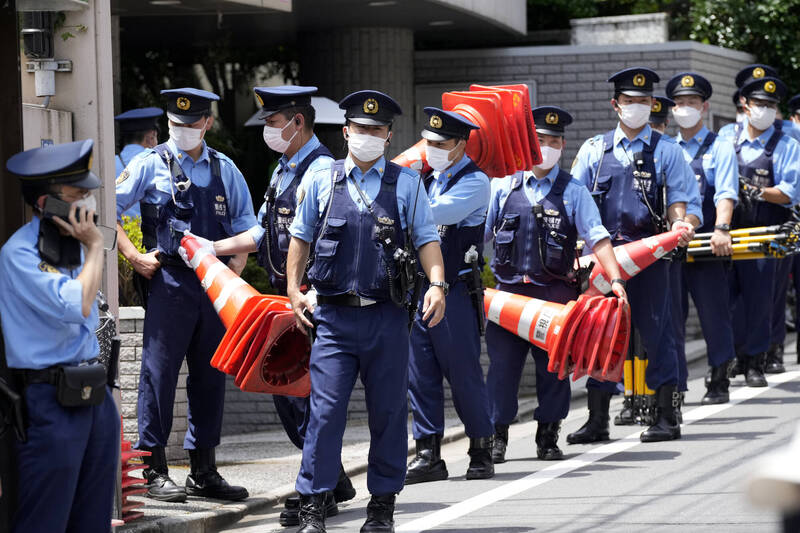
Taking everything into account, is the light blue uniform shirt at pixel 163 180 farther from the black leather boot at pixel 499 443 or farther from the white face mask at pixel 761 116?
the white face mask at pixel 761 116

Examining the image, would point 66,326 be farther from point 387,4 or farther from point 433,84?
point 433,84

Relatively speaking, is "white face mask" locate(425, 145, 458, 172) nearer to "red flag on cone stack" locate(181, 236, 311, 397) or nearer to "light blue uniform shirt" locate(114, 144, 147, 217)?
"red flag on cone stack" locate(181, 236, 311, 397)

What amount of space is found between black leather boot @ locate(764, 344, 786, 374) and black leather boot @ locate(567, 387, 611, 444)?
3864mm

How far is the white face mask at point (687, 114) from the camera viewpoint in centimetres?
1159

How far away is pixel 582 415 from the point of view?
39.3ft

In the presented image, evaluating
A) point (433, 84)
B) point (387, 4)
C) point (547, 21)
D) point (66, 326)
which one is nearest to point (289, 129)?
point (66, 326)

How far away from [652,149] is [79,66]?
14.2 feet

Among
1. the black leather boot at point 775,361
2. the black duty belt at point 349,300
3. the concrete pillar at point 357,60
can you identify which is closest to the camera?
the black duty belt at point 349,300

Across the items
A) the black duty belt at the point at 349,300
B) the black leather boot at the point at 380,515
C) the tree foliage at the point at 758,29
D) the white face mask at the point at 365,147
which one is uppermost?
the tree foliage at the point at 758,29

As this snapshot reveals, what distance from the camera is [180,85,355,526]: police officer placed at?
8.14 metres

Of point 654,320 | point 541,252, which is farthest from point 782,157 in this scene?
point 541,252

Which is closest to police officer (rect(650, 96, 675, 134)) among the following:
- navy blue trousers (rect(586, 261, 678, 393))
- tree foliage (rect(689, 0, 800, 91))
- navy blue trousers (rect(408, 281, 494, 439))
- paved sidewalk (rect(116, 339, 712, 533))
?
navy blue trousers (rect(586, 261, 678, 393))

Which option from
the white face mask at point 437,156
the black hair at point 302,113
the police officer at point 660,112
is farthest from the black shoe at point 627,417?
the black hair at point 302,113

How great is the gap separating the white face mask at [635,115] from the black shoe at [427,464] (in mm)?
2651
